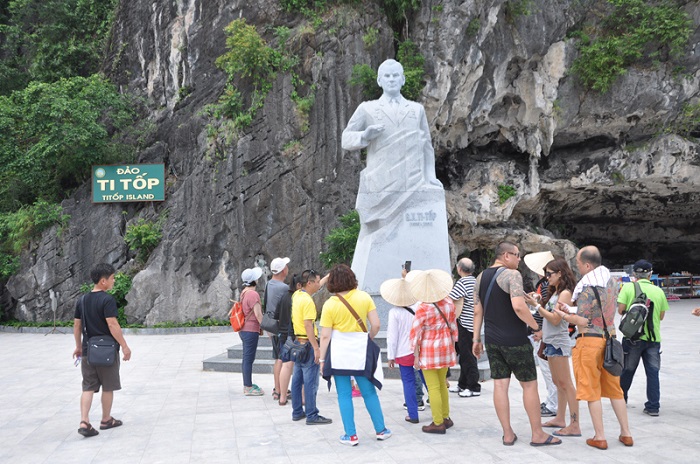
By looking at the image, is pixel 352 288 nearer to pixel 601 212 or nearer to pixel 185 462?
pixel 185 462

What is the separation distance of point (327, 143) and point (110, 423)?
11.5m

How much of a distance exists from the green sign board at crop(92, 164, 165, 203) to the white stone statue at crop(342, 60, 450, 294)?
32.9 ft

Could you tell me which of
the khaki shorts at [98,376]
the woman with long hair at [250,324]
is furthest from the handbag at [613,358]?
the khaki shorts at [98,376]

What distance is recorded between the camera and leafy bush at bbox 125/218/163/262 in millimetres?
15930

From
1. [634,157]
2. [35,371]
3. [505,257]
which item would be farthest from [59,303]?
[634,157]

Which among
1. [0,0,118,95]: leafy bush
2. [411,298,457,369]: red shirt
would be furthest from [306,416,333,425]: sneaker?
[0,0,118,95]: leafy bush

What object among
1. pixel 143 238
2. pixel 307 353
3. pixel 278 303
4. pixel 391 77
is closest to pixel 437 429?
pixel 307 353

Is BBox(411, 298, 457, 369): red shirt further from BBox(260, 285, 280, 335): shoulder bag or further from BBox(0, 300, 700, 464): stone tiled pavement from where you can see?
BBox(260, 285, 280, 335): shoulder bag

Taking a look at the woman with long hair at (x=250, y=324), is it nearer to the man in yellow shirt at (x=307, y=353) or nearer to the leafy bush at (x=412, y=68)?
the man in yellow shirt at (x=307, y=353)

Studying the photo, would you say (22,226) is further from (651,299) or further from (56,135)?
(651,299)

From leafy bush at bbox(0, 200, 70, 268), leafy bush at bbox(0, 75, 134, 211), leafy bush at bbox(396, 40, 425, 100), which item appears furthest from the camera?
leafy bush at bbox(0, 200, 70, 268)

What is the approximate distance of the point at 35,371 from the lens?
8.58 meters

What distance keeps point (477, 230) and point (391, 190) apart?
10398mm

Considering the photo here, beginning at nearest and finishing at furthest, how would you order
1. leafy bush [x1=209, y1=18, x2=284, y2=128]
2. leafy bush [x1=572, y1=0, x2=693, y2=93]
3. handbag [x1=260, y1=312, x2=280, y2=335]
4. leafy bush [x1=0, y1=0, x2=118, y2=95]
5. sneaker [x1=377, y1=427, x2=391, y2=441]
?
sneaker [x1=377, y1=427, x2=391, y2=441], handbag [x1=260, y1=312, x2=280, y2=335], leafy bush [x1=209, y1=18, x2=284, y2=128], leafy bush [x1=572, y1=0, x2=693, y2=93], leafy bush [x1=0, y1=0, x2=118, y2=95]
